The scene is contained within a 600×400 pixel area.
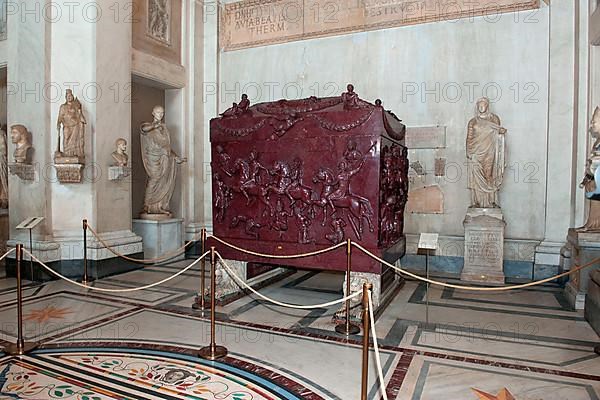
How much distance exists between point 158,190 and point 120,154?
54.0 inches

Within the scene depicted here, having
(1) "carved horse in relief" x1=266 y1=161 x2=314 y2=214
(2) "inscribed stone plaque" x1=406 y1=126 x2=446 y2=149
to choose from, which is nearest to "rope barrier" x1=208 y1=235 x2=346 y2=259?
(1) "carved horse in relief" x1=266 y1=161 x2=314 y2=214

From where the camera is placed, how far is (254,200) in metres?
5.43

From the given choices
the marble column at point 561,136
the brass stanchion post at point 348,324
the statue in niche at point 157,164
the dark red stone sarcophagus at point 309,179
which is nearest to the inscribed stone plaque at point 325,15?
the marble column at point 561,136

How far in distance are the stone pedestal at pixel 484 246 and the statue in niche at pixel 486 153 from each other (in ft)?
0.73

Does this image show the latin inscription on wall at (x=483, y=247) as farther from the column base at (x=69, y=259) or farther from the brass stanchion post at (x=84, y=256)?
the brass stanchion post at (x=84, y=256)

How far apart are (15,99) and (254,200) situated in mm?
4345

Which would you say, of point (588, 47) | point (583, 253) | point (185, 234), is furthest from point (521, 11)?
point (185, 234)

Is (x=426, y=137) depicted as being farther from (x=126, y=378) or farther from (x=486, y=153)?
(x=126, y=378)

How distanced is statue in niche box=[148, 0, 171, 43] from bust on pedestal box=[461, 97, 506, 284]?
5.78 metres

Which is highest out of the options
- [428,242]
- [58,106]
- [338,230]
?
[58,106]

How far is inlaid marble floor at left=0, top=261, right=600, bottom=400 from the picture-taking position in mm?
3246

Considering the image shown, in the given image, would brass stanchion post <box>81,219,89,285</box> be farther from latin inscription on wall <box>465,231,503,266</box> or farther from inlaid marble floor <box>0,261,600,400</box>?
latin inscription on wall <box>465,231,503,266</box>

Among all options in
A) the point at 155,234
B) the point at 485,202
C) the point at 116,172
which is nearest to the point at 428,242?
the point at 485,202

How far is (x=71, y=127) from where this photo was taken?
6.55 meters
